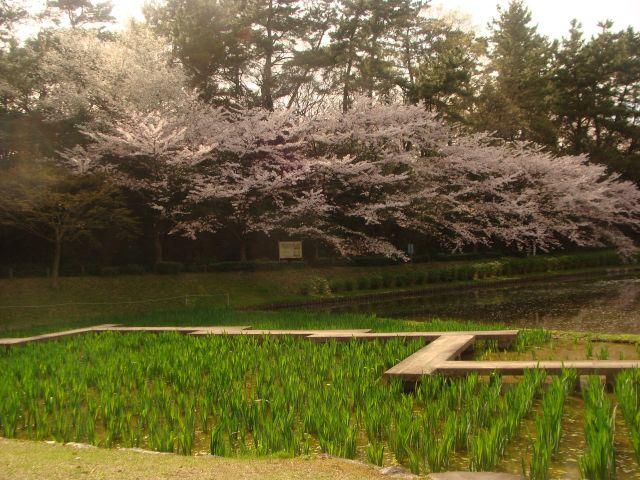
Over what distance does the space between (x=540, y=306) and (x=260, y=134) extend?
13.2 meters

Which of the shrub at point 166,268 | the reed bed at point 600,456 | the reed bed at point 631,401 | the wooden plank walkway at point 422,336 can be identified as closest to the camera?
the reed bed at point 600,456

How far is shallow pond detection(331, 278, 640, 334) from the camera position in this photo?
1444cm

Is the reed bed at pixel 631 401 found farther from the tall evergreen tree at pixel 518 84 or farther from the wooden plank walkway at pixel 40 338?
the tall evergreen tree at pixel 518 84

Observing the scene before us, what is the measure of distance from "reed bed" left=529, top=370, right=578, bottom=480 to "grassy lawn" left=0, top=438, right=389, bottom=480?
107 cm

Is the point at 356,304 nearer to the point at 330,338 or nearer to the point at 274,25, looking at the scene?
the point at 330,338

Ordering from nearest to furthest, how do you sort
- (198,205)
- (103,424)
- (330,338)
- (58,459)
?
(58,459)
(103,424)
(330,338)
(198,205)

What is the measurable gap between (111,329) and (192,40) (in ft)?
74.4

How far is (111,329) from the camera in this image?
12414mm

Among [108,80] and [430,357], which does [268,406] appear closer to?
[430,357]

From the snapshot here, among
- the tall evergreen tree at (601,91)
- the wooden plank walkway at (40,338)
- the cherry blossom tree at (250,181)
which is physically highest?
the tall evergreen tree at (601,91)

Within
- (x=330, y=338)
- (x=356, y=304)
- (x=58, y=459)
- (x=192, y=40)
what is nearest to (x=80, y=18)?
(x=192, y=40)

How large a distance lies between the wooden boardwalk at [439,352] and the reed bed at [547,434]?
3.93 ft

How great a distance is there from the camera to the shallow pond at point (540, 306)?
47.4 ft

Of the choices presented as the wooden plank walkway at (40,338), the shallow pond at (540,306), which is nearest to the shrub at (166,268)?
the shallow pond at (540,306)
